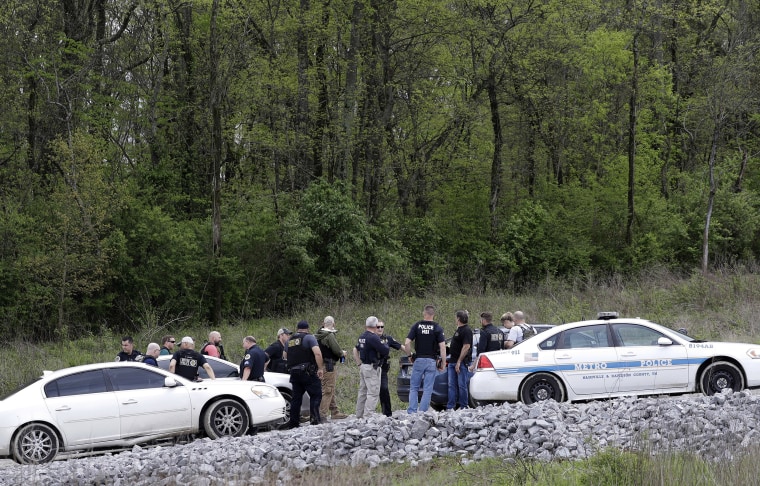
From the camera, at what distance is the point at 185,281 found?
1164 inches

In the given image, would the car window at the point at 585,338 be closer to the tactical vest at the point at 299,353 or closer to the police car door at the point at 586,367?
the police car door at the point at 586,367

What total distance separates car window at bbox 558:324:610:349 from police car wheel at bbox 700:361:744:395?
66.6 inches

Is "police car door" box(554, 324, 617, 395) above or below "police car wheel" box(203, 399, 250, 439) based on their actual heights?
above

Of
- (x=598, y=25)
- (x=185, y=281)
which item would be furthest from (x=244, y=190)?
(x=598, y=25)

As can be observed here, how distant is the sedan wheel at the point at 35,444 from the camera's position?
38.8 feet

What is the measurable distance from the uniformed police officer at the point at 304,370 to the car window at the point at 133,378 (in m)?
2.13

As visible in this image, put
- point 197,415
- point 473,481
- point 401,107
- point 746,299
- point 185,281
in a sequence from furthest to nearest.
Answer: point 401,107 < point 185,281 < point 746,299 < point 197,415 < point 473,481

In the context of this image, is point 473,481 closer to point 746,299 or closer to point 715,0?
point 746,299

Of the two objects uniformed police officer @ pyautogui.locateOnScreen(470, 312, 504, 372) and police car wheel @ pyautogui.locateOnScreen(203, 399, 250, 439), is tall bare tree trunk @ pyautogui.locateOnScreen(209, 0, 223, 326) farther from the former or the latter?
uniformed police officer @ pyautogui.locateOnScreen(470, 312, 504, 372)

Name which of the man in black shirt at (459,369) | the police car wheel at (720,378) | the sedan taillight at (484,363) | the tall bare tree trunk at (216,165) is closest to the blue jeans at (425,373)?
the man in black shirt at (459,369)

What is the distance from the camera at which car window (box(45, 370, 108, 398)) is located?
12.3 m

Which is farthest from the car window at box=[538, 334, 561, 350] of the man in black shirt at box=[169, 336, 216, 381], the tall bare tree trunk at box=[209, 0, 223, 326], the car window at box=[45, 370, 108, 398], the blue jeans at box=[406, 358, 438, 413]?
the tall bare tree trunk at box=[209, 0, 223, 326]

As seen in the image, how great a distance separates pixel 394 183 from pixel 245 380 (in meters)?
24.7

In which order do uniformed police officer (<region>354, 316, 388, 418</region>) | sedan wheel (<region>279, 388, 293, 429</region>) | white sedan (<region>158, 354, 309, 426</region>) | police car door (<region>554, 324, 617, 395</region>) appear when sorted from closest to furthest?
police car door (<region>554, 324, 617, 395</region>), uniformed police officer (<region>354, 316, 388, 418</region>), sedan wheel (<region>279, 388, 293, 429</region>), white sedan (<region>158, 354, 309, 426</region>)
